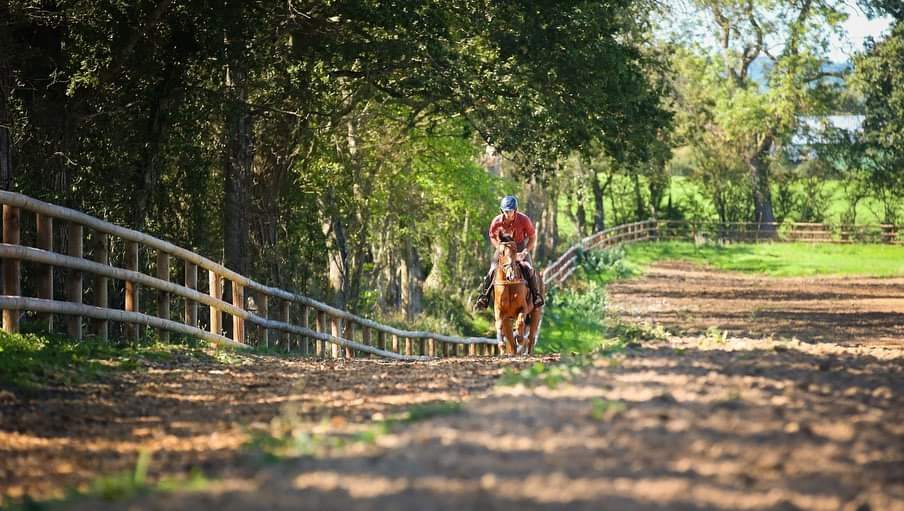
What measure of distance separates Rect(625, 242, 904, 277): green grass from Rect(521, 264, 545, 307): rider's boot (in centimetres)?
3325

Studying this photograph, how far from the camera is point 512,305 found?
2183 cm

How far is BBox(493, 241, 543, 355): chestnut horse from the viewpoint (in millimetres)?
21344

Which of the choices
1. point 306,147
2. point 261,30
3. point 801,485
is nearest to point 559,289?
point 306,147

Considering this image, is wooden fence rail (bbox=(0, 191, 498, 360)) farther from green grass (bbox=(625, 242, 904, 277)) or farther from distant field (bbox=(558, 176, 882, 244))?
distant field (bbox=(558, 176, 882, 244))

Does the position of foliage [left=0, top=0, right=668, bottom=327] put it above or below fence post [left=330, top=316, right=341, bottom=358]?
above

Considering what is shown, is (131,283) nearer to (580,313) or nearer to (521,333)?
(521,333)

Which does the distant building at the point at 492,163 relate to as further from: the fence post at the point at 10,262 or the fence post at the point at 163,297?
the fence post at the point at 10,262

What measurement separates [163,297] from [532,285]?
22.3ft

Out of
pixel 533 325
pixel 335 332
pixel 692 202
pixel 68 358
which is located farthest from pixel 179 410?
pixel 692 202

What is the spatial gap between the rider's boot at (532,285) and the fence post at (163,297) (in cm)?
630

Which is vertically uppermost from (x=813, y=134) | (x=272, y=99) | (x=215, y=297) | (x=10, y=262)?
(x=813, y=134)

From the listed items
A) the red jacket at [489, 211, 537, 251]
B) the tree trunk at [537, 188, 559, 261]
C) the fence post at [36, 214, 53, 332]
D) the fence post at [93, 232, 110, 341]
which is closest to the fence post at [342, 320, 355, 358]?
the red jacket at [489, 211, 537, 251]

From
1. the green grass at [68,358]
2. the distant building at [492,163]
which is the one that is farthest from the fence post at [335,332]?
the distant building at [492,163]

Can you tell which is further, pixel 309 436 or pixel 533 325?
pixel 533 325
